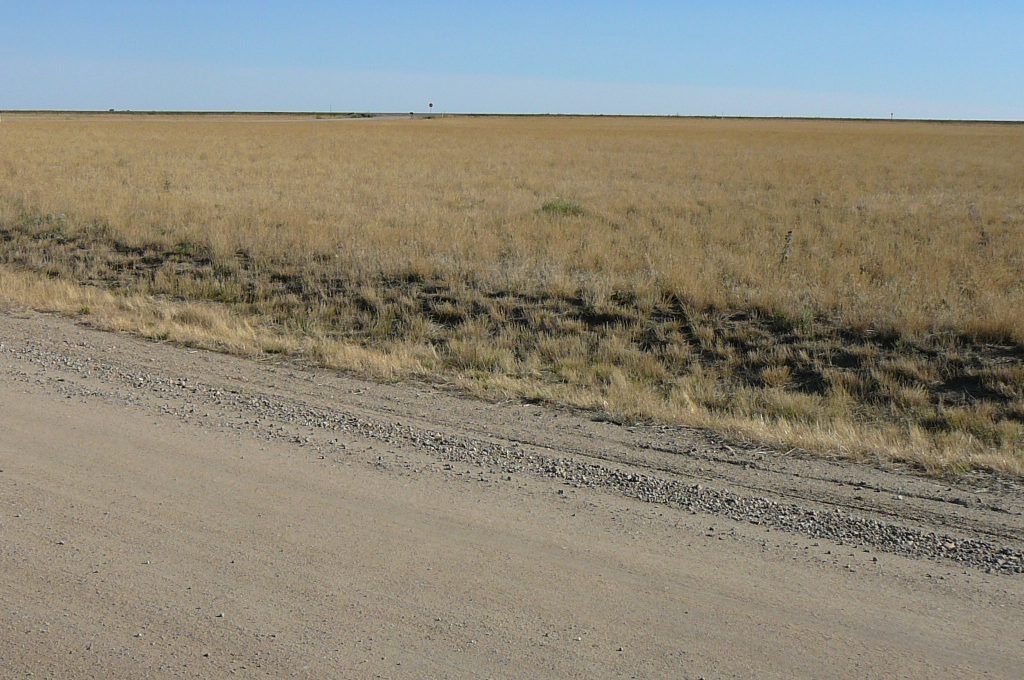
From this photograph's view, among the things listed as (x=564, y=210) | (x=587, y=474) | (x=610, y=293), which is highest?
(x=564, y=210)

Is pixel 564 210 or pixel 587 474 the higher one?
pixel 564 210

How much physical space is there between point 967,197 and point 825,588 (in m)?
22.9

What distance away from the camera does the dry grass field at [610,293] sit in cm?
757

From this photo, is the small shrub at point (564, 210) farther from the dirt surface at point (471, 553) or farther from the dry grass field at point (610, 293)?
the dirt surface at point (471, 553)

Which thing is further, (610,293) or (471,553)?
(610,293)

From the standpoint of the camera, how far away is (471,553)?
14.0ft

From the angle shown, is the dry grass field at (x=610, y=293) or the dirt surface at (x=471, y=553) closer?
the dirt surface at (x=471, y=553)

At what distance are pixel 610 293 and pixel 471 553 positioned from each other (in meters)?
6.73

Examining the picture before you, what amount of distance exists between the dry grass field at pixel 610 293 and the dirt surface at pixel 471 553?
45.9 inches

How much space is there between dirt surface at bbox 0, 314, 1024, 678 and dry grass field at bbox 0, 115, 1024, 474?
1165mm

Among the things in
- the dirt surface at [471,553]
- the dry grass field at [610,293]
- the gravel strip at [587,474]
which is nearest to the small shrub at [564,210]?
the dry grass field at [610,293]

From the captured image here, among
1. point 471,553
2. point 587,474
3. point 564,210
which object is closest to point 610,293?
point 587,474

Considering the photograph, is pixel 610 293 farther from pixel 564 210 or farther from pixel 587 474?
pixel 564 210

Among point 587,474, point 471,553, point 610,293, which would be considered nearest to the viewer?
point 471,553
